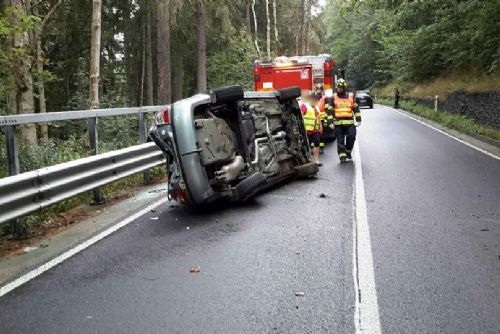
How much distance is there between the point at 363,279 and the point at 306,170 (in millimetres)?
4776

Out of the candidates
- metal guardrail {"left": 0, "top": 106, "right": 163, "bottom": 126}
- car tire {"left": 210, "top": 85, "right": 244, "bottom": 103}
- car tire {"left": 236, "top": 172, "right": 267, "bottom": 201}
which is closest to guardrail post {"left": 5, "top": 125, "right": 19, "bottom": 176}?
metal guardrail {"left": 0, "top": 106, "right": 163, "bottom": 126}

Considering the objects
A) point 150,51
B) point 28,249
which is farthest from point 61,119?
point 150,51

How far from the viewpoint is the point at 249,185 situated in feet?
22.4

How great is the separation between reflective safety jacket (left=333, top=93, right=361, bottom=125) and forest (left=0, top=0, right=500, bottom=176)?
418 centimetres

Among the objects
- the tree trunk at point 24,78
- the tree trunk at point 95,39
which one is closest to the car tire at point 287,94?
the tree trunk at point 24,78

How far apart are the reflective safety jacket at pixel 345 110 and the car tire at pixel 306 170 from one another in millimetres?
2567

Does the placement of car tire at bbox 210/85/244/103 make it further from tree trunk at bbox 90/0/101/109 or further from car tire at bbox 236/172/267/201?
tree trunk at bbox 90/0/101/109

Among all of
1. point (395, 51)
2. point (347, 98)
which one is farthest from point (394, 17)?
point (347, 98)

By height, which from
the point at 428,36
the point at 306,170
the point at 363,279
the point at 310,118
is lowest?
the point at 363,279

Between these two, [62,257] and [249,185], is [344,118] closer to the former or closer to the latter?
[249,185]

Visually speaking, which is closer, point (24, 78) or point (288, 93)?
point (288, 93)

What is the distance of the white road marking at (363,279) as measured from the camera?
137 inches

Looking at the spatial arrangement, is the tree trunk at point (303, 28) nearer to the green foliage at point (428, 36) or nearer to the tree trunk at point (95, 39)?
the green foliage at point (428, 36)

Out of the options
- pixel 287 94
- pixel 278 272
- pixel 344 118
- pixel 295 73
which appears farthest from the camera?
pixel 295 73
